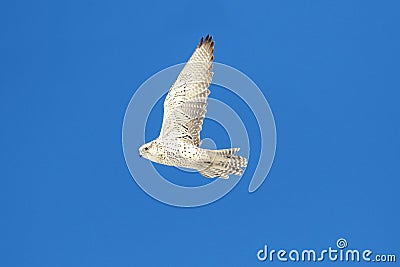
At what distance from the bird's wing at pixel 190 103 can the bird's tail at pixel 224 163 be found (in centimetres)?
20

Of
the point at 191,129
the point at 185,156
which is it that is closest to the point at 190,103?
the point at 191,129

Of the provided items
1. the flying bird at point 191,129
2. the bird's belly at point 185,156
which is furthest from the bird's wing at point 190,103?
the bird's belly at point 185,156

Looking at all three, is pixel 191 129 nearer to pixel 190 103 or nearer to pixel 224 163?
pixel 190 103

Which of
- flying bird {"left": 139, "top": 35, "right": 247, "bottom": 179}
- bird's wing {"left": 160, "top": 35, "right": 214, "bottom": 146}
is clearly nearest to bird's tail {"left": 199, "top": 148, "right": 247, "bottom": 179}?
flying bird {"left": 139, "top": 35, "right": 247, "bottom": 179}

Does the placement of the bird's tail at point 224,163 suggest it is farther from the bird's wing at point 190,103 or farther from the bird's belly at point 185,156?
the bird's wing at point 190,103

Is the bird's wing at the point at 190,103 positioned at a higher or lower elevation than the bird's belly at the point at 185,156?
higher

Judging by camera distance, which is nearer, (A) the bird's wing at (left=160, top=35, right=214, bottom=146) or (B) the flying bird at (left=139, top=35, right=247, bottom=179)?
(B) the flying bird at (left=139, top=35, right=247, bottom=179)

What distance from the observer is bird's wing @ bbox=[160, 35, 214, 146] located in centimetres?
550

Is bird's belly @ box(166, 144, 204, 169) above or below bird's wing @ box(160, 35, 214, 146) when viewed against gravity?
below

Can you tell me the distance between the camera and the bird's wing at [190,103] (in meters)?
5.50

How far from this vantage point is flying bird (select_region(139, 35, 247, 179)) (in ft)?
17.6

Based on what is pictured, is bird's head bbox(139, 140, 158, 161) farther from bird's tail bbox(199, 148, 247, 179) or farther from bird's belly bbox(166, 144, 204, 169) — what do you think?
bird's tail bbox(199, 148, 247, 179)

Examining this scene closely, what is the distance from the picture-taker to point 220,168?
539cm

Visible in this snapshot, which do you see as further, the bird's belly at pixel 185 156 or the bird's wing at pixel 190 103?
the bird's wing at pixel 190 103
